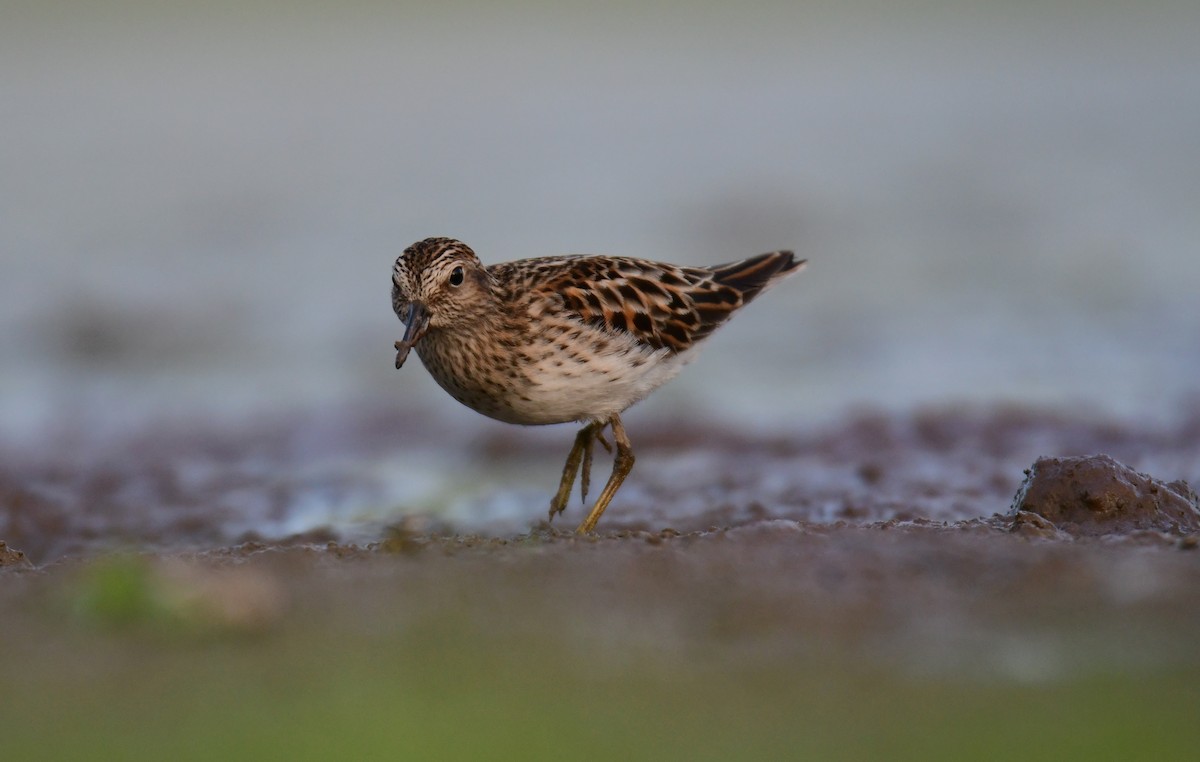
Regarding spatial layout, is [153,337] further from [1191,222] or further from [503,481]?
[1191,222]

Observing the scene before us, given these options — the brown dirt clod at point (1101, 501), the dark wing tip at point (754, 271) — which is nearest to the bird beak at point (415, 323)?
the dark wing tip at point (754, 271)

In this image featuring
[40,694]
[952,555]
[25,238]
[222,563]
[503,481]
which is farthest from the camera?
[25,238]

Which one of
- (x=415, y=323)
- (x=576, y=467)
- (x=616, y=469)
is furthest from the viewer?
(x=576, y=467)

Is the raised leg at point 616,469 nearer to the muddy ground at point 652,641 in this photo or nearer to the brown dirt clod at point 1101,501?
the muddy ground at point 652,641

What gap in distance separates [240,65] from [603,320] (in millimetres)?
21100

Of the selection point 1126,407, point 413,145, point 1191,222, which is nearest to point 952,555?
point 1126,407

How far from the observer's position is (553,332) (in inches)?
299

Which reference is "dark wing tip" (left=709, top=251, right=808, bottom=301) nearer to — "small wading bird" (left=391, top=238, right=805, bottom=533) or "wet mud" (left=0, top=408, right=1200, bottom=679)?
"small wading bird" (left=391, top=238, right=805, bottom=533)

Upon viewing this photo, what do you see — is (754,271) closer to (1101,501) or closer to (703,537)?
(1101,501)

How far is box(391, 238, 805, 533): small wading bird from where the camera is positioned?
7379mm

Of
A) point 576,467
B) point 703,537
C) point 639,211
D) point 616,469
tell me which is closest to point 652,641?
point 703,537

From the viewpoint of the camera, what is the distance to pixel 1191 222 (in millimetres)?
16359

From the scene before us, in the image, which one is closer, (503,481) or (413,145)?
(503,481)

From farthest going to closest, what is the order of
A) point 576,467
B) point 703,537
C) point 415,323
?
point 576,467 → point 415,323 → point 703,537
